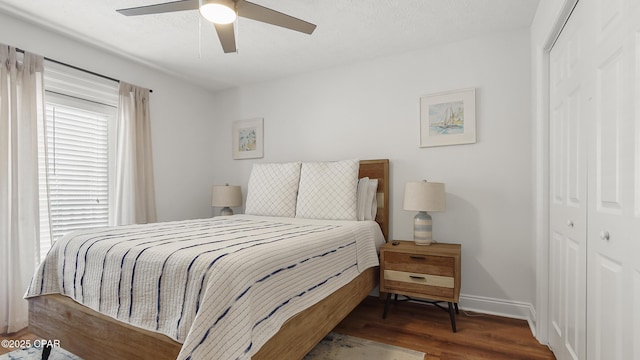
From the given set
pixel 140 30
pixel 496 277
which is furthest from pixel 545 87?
pixel 140 30

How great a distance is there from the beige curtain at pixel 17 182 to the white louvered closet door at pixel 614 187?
3613 millimetres

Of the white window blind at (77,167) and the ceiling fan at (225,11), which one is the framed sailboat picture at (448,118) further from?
the white window blind at (77,167)

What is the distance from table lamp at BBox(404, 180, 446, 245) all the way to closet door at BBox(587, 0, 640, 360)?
3.97ft

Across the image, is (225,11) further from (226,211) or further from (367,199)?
(226,211)

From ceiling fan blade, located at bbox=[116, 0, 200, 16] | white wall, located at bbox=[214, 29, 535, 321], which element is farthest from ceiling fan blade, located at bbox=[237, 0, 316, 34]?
white wall, located at bbox=[214, 29, 535, 321]

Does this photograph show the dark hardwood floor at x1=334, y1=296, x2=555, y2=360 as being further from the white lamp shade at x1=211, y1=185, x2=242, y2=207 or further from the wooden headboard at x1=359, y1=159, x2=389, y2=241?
the white lamp shade at x1=211, y1=185, x2=242, y2=207

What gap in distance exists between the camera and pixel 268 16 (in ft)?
6.34

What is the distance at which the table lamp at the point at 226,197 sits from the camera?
383 centimetres

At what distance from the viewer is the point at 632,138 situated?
1089 millimetres

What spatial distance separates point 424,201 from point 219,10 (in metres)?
2.01

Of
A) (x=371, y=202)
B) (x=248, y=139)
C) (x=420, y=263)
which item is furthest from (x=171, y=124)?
(x=420, y=263)

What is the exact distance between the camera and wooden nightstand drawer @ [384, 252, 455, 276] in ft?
7.93

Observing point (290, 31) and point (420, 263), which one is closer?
point (420, 263)

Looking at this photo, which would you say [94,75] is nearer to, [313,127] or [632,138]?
[313,127]
